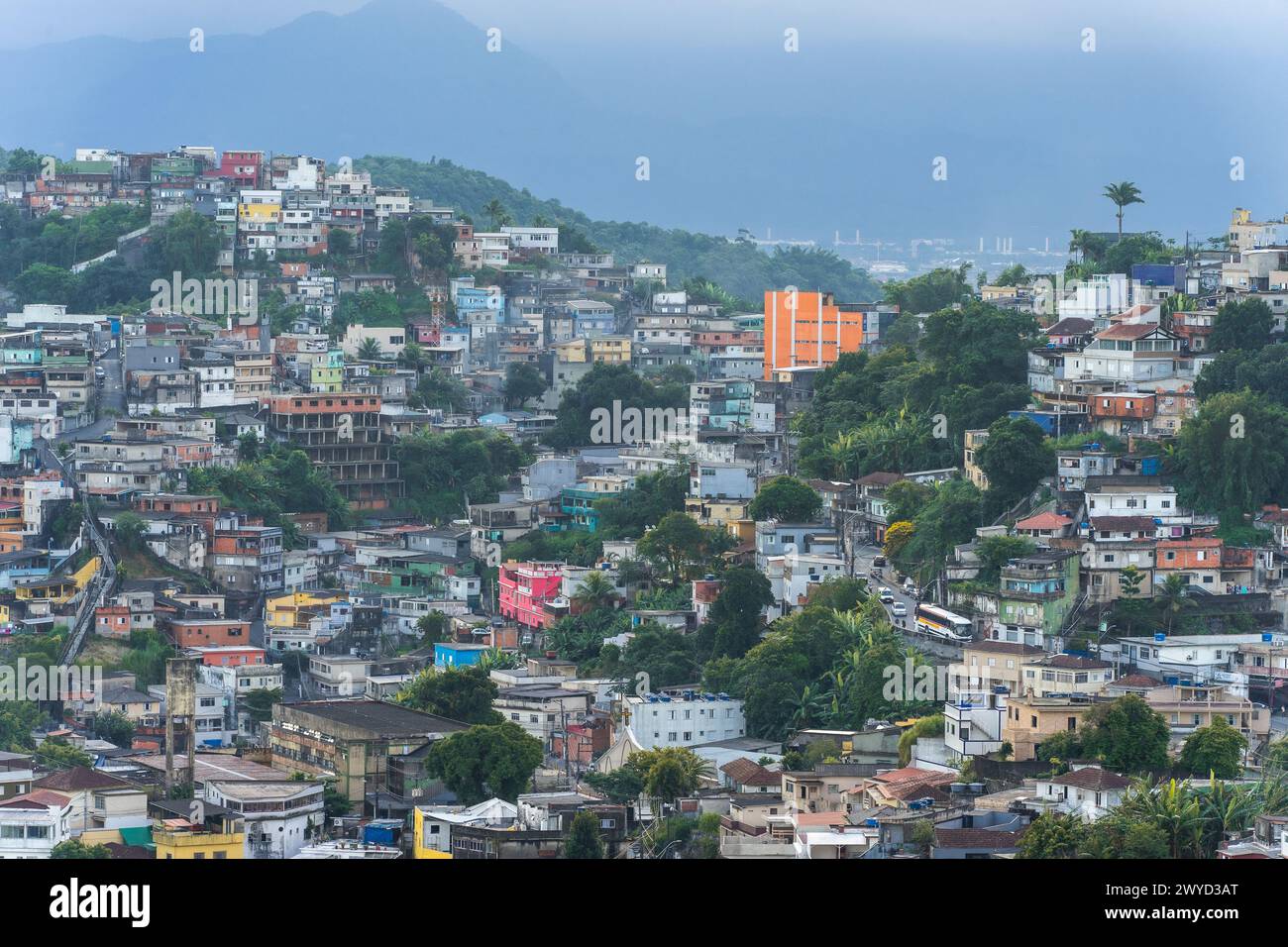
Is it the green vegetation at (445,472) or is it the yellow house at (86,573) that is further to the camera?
the green vegetation at (445,472)

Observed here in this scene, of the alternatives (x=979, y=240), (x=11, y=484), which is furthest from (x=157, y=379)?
(x=979, y=240)

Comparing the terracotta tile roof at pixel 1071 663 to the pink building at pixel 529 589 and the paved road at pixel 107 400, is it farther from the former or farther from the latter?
the paved road at pixel 107 400

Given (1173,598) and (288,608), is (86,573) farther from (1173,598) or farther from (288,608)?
(1173,598)

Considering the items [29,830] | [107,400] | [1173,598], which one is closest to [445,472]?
[107,400]

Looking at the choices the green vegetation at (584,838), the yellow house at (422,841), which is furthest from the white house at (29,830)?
the green vegetation at (584,838)

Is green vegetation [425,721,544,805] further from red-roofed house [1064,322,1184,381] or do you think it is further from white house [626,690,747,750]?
red-roofed house [1064,322,1184,381]
